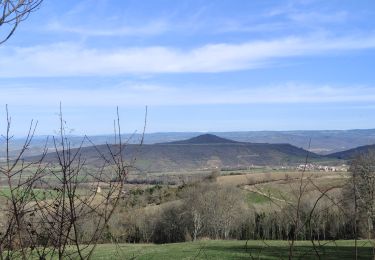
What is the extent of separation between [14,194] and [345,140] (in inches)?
7149

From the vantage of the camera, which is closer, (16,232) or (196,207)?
(16,232)

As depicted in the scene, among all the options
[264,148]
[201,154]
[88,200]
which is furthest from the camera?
[201,154]

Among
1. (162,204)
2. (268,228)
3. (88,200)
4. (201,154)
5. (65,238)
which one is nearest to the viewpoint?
(65,238)

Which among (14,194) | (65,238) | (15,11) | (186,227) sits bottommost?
(186,227)

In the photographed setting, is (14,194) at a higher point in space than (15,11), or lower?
lower

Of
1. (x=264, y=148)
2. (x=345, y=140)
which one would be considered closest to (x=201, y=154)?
(x=264, y=148)

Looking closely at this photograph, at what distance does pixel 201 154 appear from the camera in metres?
189

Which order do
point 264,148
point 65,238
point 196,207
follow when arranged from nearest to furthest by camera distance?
point 65,238 < point 196,207 < point 264,148

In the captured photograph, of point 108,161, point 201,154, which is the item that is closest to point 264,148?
point 201,154

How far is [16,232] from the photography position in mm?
2875

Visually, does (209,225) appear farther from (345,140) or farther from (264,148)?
(345,140)

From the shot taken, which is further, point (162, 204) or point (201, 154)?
point (201, 154)

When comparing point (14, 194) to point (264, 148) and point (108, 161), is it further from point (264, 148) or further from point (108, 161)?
point (264, 148)

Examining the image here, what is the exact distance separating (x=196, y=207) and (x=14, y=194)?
59.7 metres
